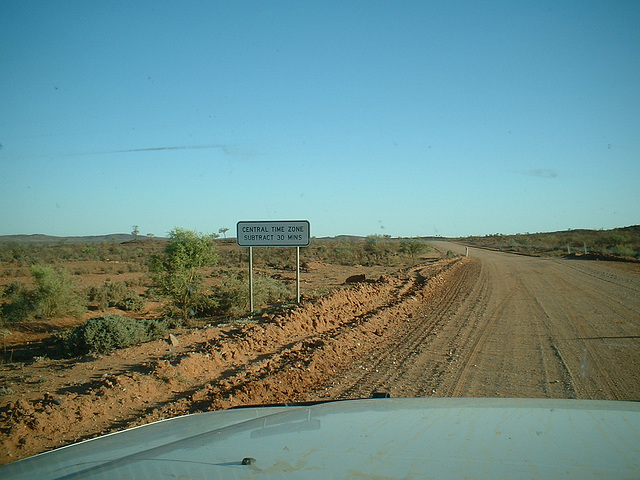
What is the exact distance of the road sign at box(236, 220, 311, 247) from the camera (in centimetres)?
1652

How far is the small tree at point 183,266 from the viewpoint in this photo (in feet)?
54.9

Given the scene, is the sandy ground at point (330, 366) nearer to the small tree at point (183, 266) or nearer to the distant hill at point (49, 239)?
the small tree at point (183, 266)

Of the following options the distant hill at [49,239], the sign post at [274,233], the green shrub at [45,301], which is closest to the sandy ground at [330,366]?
the sign post at [274,233]

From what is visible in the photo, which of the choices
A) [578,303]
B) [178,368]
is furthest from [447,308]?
[178,368]

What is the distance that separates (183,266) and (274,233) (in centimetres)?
320

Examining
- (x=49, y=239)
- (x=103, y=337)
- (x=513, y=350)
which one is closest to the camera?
(x=513, y=350)

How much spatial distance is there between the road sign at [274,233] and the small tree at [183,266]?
1474mm

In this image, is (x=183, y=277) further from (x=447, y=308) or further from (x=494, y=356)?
(x=494, y=356)

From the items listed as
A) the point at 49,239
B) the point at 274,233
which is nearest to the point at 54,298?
the point at 274,233

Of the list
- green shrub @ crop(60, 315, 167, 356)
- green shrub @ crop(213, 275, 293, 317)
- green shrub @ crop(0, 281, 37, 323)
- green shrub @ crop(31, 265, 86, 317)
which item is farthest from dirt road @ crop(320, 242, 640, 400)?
green shrub @ crop(0, 281, 37, 323)

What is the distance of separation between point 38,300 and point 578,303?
1835cm

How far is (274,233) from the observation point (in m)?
16.6

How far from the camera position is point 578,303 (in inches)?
658

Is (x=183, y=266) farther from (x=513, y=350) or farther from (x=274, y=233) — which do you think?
(x=513, y=350)
